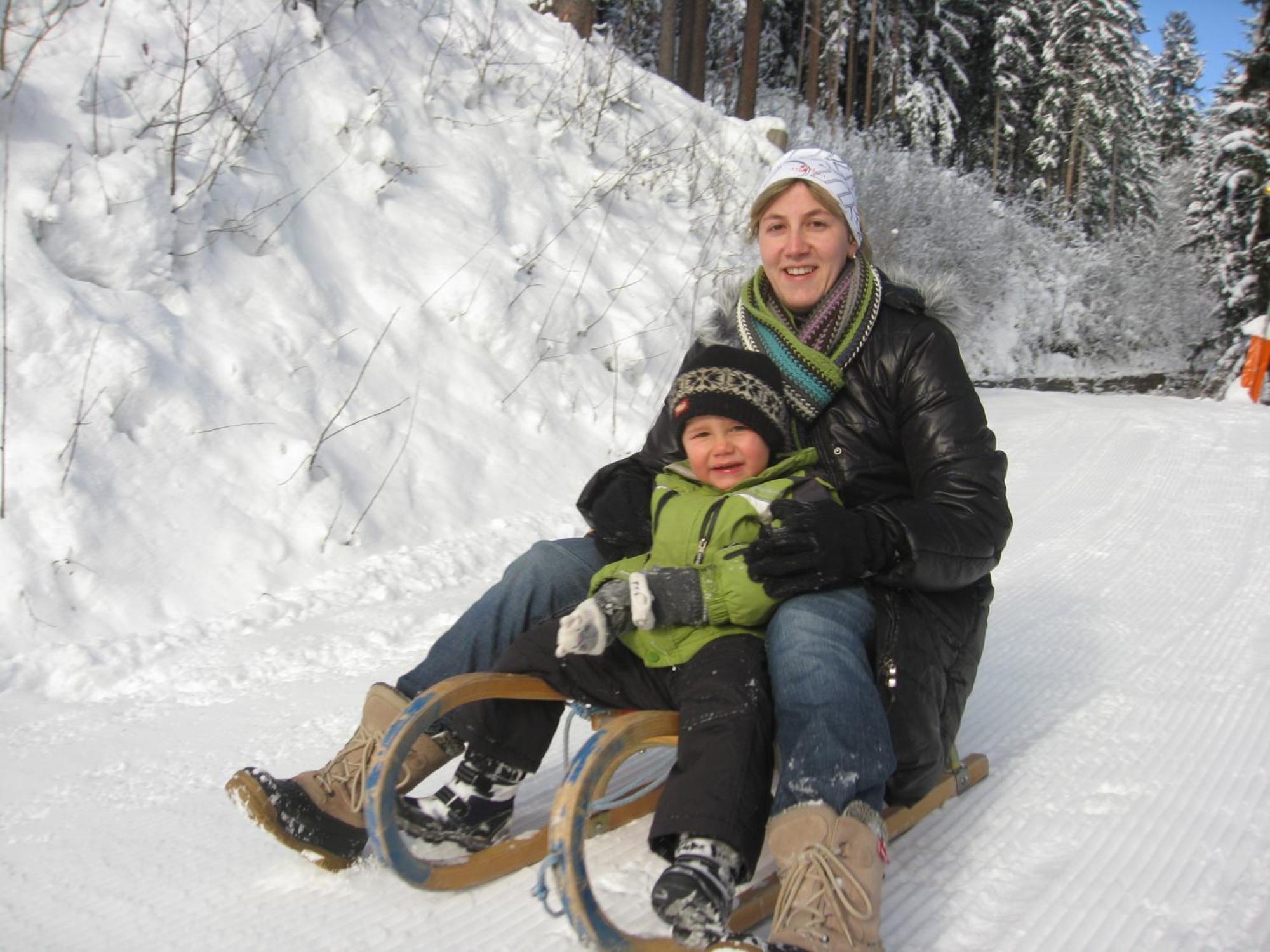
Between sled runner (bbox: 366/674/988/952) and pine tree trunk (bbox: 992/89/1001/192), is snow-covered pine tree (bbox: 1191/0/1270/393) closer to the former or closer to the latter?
pine tree trunk (bbox: 992/89/1001/192)

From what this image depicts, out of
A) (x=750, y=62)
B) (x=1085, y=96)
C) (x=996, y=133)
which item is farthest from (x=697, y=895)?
(x=1085, y=96)

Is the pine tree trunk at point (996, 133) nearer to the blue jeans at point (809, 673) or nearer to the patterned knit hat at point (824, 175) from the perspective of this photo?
the patterned knit hat at point (824, 175)

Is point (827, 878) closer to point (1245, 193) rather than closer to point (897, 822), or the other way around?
point (897, 822)

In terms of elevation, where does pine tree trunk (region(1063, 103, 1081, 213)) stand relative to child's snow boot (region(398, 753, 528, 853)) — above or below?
above

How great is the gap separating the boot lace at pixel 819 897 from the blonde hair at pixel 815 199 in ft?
4.26

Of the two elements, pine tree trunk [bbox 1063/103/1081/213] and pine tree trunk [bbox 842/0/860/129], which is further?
pine tree trunk [bbox 1063/103/1081/213]

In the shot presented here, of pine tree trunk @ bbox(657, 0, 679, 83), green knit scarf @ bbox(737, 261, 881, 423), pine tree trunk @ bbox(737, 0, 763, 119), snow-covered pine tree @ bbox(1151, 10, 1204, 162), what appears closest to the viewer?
green knit scarf @ bbox(737, 261, 881, 423)

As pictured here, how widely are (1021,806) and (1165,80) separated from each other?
44.6 meters

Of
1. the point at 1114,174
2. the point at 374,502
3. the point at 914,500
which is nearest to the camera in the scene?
the point at 914,500

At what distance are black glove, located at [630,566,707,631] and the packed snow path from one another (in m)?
0.50

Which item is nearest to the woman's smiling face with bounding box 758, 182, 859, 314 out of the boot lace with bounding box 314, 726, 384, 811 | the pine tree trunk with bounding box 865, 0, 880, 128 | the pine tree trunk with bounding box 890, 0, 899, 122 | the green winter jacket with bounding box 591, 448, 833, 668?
the green winter jacket with bounding box 591, 448, 833, 668

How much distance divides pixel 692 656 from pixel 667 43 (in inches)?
571

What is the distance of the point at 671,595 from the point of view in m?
1.75

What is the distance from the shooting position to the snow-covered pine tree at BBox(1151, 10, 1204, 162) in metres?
38.3
